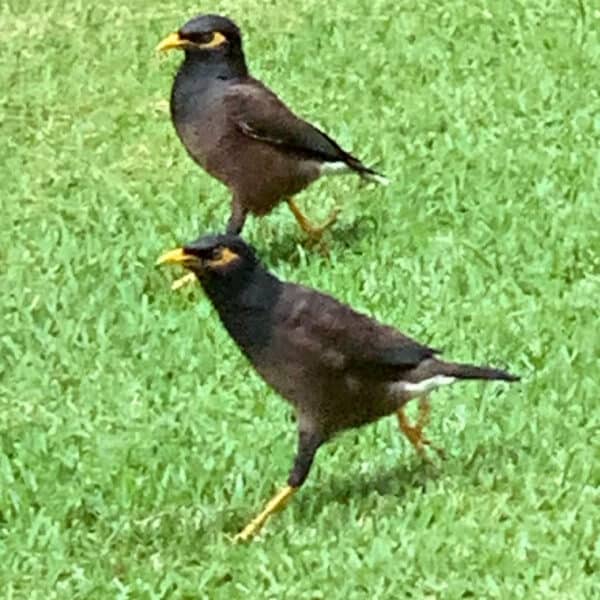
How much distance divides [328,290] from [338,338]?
1533 millimetres

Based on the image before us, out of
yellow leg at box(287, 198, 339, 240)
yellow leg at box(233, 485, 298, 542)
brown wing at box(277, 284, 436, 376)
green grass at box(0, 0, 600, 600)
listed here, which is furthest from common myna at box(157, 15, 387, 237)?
yellow leg at box(233, 485, 298, 542)

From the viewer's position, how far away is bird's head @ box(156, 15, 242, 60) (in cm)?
713

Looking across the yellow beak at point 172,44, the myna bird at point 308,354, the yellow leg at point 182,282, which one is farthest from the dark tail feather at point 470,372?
the yellow beak at point 172,44

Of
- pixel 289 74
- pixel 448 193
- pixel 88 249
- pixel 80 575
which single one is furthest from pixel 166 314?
pixel 289 74

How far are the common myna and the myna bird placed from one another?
1804 millimetres

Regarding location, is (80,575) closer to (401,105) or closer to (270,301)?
(270,301)

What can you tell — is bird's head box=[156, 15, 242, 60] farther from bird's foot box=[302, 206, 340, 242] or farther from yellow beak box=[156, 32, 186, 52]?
bird's foot box=[302, 206, 340, 242]

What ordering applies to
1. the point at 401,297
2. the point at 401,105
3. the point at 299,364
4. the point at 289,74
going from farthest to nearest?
the point at 289,74 < the point at 401,105 < the point at 401,297 < the point at 299,364

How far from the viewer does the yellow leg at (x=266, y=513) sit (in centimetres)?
504

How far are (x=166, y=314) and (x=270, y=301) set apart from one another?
1487 millimetres

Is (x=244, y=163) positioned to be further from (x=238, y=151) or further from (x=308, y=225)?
(x=308, y=225)

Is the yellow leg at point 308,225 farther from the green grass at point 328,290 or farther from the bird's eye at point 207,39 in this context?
the bird's eye at point 207,39

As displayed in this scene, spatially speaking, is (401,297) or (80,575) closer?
(80,575)

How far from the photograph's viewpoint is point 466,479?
5.21m
